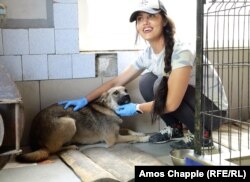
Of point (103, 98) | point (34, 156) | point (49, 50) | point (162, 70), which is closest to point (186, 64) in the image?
point (162, 70)

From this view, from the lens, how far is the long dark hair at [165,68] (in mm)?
2916

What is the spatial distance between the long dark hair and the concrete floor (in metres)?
0.42

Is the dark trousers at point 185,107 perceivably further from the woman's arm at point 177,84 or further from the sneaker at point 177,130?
the woman's arm at point 177,84

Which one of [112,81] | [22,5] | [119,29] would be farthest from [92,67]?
[22,5]

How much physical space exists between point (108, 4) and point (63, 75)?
881 millimetres

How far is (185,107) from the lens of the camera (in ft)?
10.1

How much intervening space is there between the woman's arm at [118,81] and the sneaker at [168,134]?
0.59 m

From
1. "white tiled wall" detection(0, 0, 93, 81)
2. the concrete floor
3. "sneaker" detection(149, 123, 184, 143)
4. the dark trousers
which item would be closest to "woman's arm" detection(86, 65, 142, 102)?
the dark trousers

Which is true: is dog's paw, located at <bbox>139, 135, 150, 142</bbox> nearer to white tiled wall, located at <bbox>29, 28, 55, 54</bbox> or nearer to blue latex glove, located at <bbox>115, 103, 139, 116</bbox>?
blue latex glove, located at <bbox>115, 103, 139, 116</bbox>

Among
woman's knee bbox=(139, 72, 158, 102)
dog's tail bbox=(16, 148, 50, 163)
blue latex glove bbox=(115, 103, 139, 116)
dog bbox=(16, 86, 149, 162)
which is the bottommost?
dog's tail bbox=(16, 148, 50, 163)

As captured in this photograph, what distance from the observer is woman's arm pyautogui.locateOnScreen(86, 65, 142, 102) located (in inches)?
132

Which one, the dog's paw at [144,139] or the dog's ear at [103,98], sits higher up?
the dog's ear at [103,98]

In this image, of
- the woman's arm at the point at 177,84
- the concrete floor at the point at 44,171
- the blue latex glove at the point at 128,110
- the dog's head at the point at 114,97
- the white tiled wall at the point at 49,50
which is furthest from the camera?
the dog's head at the point at 114,97

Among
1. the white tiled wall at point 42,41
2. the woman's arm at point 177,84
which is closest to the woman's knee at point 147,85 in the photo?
the woman's arm at point 177,84
